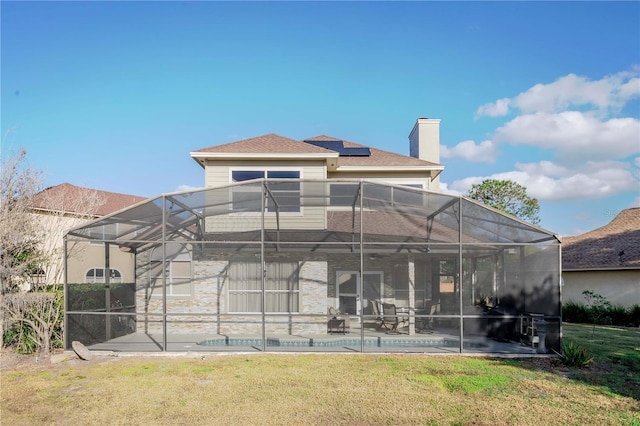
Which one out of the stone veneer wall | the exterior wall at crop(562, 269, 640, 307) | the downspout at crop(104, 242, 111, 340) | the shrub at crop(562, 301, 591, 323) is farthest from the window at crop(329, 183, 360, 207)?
the exterior wall at crop(562, 269, 640, 307)

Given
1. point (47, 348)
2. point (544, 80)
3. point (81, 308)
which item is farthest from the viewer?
point (544, 80)

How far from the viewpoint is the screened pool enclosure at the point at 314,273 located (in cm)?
1077

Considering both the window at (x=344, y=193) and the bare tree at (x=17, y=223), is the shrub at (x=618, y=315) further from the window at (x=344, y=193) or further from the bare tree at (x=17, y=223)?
the bare tree at (x=17, y=223)

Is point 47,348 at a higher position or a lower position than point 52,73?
lower

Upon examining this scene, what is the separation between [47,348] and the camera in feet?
34.8

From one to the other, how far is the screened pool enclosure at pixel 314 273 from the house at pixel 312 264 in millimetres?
44

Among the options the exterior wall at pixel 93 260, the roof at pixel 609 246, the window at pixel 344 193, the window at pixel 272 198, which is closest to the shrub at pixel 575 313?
the roof at pixel 609 246

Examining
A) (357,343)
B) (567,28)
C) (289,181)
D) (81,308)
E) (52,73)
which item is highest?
(567,28)

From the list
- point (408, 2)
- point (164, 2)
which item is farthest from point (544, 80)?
point (164, 2)

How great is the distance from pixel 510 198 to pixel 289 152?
2643cm

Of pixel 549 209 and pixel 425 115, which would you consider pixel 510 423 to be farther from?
pixel 549 209

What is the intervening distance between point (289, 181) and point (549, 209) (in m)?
32.2

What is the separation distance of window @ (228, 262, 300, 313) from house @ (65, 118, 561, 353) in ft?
0.10

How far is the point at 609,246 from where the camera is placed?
21.5 metres
